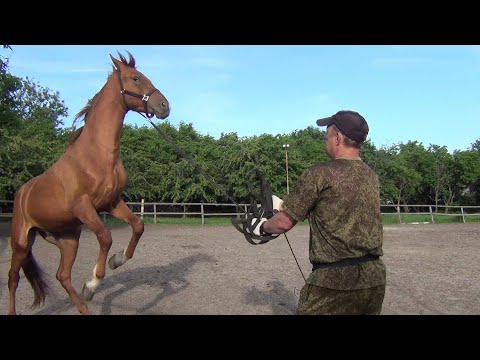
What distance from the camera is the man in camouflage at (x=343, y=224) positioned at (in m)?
2.48

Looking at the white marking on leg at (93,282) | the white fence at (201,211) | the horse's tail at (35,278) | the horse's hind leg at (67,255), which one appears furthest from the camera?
the white fence at (201,211)

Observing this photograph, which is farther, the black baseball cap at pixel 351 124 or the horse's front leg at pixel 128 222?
the horse's front leg at pixel 128 222

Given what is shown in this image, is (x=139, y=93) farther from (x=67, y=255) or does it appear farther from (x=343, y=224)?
(x=343, y=224)

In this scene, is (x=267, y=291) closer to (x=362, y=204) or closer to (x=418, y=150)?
(x=362, y=204)


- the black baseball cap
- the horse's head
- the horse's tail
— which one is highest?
the horse's head

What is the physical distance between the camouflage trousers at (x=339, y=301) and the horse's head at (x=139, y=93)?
230cm

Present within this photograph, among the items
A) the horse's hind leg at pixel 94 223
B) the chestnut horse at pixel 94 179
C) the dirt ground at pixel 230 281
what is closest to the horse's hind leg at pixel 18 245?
the chestnut horse at pixel 94 179

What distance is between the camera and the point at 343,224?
248cm

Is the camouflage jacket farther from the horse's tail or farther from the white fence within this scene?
the white fence

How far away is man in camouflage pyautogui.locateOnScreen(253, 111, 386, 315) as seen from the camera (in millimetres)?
2477

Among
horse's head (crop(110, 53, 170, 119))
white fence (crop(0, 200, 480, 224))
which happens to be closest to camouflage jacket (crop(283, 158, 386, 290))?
horse's head (crop(110, 53, 170, 119))

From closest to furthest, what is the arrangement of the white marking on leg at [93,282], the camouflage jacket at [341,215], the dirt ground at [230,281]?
the camouflage jacket at [341,215] → the white marking on leg at [93,282] → the dirt ground at [230,281]

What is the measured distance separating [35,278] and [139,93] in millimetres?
2639

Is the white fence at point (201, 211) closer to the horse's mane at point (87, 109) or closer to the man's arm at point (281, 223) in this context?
the horse's mane at point (87, 109)
